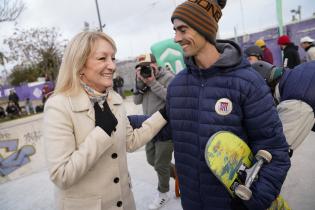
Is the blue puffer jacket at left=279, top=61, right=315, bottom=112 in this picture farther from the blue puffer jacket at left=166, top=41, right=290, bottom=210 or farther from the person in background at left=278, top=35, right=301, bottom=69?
the person in background at left=278, top=35, right=301, bottom=69

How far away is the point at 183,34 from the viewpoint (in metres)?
1.72

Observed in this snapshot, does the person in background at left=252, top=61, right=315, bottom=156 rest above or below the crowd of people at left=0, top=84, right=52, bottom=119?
above

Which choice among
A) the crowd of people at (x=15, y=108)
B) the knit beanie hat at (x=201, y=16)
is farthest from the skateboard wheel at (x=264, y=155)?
the crowd of people at (x=15, y=108)

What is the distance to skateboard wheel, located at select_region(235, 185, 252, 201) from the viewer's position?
55.4 inches

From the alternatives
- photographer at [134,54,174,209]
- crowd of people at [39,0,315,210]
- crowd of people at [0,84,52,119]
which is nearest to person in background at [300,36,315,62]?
photographer at [134,54,174,209]

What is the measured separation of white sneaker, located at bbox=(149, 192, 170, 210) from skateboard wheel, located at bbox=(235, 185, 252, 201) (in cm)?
214

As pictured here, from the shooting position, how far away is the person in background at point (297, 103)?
1586 mm

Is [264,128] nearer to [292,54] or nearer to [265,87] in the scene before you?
[265,87]

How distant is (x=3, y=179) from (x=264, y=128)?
5.35 m

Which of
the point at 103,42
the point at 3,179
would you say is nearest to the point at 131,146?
the point at 103,42

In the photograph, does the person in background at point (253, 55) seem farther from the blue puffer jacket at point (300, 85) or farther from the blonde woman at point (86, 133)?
the blonde woman at point (86, 133)

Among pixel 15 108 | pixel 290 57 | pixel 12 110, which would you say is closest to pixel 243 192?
pixel 290 57

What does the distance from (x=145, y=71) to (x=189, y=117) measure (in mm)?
1474

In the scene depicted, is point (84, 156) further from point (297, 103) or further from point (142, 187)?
point (142, 187)
